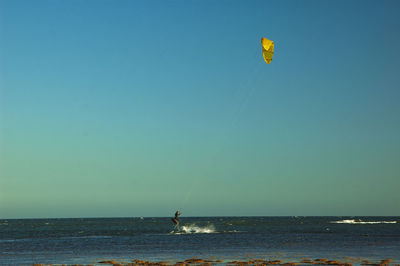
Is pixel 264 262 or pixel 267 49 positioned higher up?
pixel 267 49

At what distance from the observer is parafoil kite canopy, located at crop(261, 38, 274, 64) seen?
3728 cm

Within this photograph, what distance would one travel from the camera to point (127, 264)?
1282 inches

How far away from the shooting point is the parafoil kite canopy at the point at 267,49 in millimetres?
37281

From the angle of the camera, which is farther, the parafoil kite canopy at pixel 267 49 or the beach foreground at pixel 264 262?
the parafoil kite canopy at pixel 267 49

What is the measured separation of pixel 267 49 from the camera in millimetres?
37656

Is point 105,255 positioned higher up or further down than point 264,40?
further down

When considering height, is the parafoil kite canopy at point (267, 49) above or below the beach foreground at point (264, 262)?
above

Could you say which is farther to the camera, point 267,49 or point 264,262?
point 267,49

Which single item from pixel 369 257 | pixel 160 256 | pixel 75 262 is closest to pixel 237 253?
pixel 160 256

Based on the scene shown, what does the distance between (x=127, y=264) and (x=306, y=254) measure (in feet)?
46.6

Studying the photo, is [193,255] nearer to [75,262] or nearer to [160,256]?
[160,256]

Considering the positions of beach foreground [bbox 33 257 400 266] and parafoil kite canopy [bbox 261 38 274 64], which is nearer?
beach foreground [bbox 33 257 400 266]

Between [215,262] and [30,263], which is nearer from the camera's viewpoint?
[215,262]

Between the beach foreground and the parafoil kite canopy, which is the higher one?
the parafoil kite canopy
